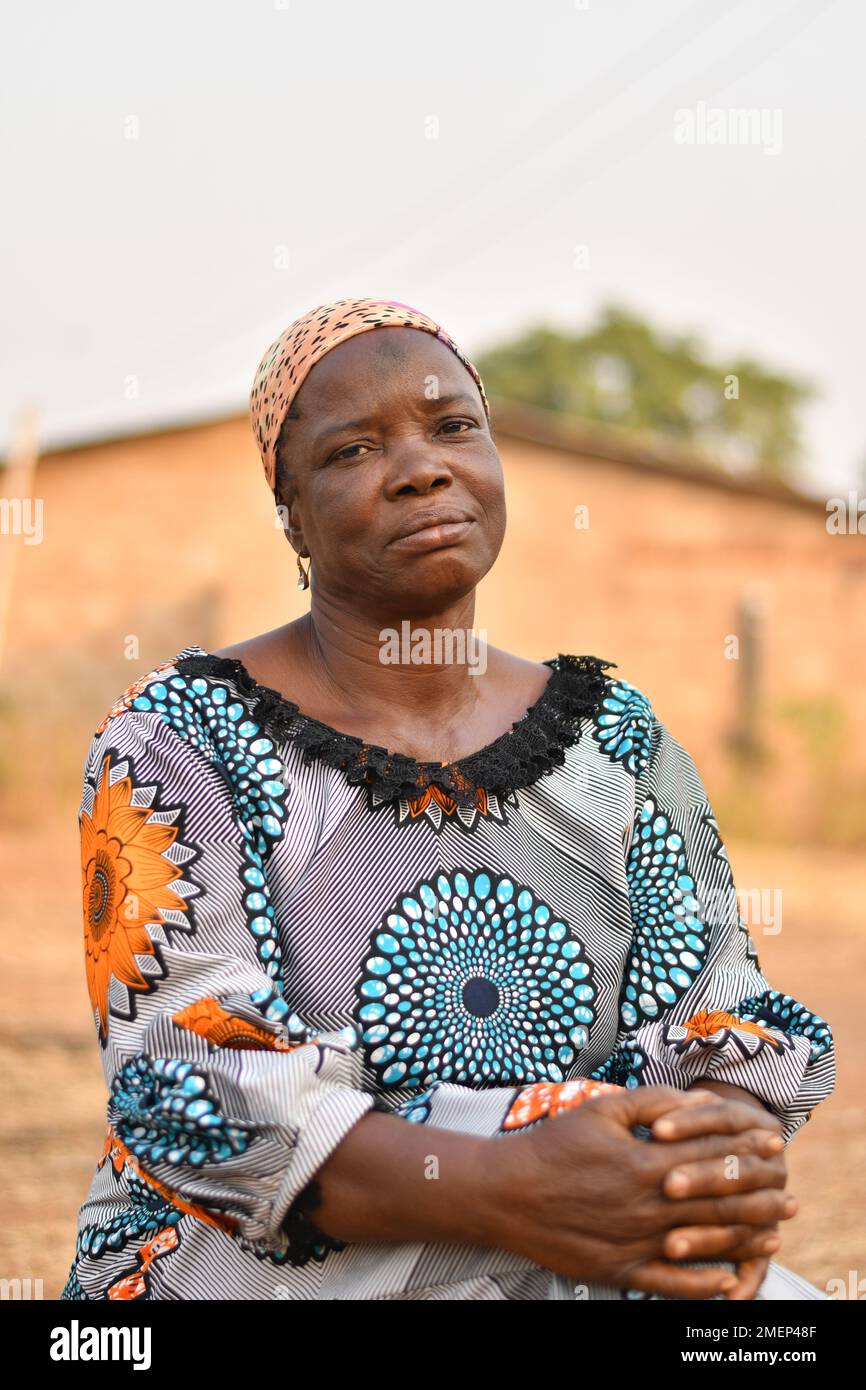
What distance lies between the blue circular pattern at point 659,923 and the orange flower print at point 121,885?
2.55ft

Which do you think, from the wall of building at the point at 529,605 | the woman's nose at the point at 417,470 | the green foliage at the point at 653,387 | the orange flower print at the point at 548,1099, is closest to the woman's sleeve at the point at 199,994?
the orange flower print at the point at 548,1099

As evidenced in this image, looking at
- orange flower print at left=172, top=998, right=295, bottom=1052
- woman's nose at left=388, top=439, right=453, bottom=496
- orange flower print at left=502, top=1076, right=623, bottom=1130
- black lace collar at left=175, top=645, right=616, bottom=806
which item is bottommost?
orange flower print at left=502, top=1076, right=623, bottom=1130

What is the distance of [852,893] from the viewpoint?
1110cm

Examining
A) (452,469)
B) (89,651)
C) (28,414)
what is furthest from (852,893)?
(452,469)

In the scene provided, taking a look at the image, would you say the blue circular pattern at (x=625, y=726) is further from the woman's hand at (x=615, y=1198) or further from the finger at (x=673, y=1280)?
the finger at (x=673, y=1280)

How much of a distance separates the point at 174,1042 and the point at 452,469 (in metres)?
1.02

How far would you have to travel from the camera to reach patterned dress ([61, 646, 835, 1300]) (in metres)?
1.86

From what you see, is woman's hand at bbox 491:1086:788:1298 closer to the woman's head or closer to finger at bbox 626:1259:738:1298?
finger at bbox 626:1259:738:1298

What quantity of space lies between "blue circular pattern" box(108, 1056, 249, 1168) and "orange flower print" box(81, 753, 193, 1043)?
0.12 m

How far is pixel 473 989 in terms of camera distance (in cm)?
214

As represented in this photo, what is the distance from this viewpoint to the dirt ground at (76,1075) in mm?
4406

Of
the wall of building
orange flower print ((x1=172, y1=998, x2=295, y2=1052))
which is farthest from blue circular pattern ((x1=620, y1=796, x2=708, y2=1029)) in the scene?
the wall of building
